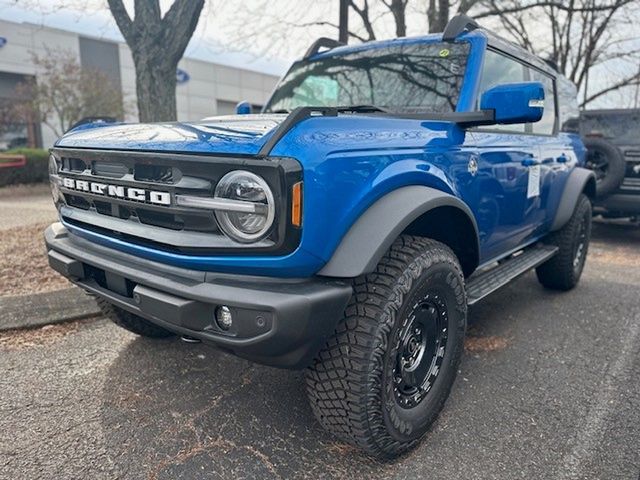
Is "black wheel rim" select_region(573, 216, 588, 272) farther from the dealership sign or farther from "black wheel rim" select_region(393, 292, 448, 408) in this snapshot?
the dealership sign

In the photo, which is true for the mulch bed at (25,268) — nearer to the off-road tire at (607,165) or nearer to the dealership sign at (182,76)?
the off-road tire at (607,165)

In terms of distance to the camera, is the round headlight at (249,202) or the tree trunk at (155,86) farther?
the tree trunk at (155,86)

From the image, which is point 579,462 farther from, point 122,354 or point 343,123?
point 122,354

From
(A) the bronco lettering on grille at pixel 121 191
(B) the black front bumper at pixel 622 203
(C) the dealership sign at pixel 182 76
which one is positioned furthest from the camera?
(C) the dealership sign at pixel 182 76

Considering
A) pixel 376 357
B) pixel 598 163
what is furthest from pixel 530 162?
pixel 598 163

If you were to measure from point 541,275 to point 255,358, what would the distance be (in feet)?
11.5

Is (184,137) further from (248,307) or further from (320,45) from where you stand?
Result: (320,45)

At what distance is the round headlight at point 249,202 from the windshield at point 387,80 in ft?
4.58

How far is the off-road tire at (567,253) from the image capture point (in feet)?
14.0

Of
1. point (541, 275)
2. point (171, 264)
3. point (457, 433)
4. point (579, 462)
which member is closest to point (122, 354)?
point (171, 264)

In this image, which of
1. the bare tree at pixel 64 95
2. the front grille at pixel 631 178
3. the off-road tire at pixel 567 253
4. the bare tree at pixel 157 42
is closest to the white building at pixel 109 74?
the bare tree at pixel 64 95

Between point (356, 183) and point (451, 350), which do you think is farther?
point (451, 350)

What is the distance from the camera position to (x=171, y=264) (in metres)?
1.94

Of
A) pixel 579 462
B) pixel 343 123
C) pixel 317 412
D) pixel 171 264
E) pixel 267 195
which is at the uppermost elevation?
pixel 343 123
